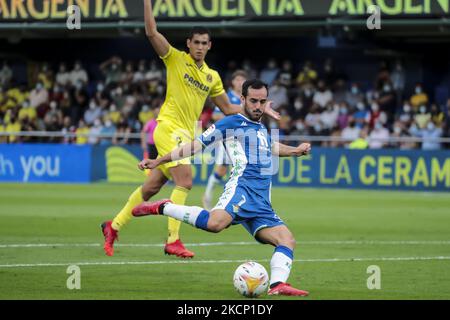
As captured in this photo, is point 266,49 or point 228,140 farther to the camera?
point 266,49

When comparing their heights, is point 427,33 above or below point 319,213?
above

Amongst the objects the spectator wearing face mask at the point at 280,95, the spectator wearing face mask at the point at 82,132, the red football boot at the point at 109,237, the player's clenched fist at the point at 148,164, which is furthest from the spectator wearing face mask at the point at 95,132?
the player's clenched fist at the point at 148,164

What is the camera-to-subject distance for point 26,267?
10922 mm

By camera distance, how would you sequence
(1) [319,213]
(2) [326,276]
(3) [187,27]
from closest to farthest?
1. (2) [326,276]
2. (1) [319,213]
3. (3) [187,27]

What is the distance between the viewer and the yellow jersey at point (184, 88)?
1210 cm

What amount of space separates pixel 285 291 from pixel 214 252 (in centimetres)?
381

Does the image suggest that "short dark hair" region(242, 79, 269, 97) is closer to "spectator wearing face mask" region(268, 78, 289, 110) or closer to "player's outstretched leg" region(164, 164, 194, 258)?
"player's outstretched leg" region(164, 164, 194, 258)

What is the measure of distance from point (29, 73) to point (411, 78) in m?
14.1

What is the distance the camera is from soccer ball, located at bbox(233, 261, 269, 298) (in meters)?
8.95

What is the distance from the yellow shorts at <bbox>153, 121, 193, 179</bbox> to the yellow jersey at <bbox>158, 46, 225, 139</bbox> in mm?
68

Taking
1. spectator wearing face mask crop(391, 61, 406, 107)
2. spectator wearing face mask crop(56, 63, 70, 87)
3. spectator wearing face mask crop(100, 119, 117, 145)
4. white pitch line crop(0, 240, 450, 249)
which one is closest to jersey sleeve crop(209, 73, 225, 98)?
white pitch line crop(0, 240, 450, 249)

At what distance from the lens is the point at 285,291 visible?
904 centimetres
